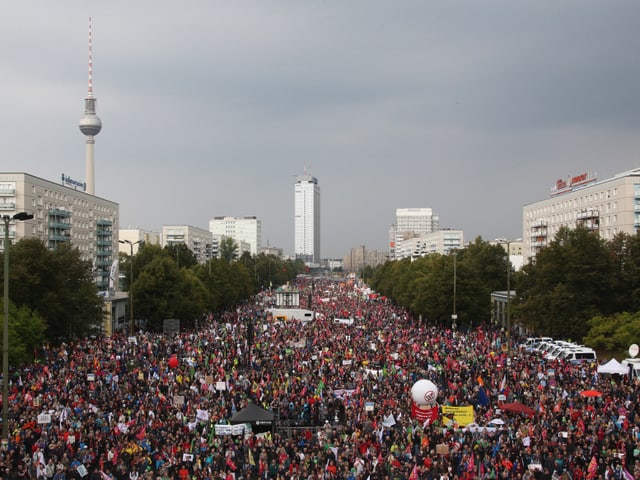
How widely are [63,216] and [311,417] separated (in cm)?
7015

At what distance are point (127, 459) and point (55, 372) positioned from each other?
592 inches

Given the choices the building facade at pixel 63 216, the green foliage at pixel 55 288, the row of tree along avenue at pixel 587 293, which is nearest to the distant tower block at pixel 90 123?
the building facade at pixel 63 216

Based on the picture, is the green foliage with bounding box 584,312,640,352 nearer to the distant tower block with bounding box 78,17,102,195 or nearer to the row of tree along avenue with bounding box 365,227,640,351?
the row of tree along avenue with bounding box 365,227,640,351

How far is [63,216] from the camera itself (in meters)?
87.6

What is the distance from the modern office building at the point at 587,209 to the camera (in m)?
74.4

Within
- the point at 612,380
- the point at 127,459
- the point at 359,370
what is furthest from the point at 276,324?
the point at 127,459

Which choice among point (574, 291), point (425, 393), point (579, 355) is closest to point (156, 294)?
point (574, 291)

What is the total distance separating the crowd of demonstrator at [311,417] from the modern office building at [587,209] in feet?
108

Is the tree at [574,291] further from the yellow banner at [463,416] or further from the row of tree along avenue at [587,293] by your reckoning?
the yellow banner at [463,416]

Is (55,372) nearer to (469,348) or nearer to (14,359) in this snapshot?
(14,359)

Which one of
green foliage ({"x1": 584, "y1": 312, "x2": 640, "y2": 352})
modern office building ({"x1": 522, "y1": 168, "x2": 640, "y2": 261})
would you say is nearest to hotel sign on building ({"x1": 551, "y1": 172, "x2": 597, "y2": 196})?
modern office building ({"x1": 522, "y1": 168, "x2": 640, "y2": 261})

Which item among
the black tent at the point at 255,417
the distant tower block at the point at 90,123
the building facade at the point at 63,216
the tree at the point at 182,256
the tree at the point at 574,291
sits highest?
the distant tower block at the point at 90,123

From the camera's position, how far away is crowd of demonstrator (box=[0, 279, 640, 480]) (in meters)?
19.3

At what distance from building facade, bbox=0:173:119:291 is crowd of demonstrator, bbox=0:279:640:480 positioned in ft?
98.4
